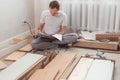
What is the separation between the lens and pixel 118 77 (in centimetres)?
241

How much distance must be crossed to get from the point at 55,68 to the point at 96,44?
1.22 meters

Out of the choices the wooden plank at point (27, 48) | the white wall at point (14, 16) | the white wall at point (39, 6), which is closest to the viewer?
the wooden plank at point (27, 48)

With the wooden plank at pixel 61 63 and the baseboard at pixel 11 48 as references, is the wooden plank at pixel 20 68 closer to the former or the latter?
the wooden plank at pixel 61 63

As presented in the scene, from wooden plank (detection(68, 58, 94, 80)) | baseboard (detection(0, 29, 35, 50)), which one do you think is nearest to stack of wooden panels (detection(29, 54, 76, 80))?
wooden plank (detection(68, 58, 94, 80))

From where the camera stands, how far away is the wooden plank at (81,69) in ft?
7.44

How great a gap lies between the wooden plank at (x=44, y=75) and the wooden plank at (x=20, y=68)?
13 cm

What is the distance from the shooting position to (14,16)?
3.77 metres

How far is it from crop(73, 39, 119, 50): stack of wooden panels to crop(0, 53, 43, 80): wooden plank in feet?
3.35

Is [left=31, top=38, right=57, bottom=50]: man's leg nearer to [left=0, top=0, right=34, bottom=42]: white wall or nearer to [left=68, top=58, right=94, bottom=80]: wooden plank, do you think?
[left=0, top=0, right=34, bottom=42]: white wall

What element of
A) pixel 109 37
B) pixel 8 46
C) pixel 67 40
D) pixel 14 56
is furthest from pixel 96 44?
pixel 8 46

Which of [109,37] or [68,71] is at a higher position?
[109,37]

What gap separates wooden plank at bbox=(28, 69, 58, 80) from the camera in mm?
2232

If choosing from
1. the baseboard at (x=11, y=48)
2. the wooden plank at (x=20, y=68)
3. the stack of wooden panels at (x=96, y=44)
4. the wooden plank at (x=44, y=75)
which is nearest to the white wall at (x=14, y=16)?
the baseboard at (x=11, y=48)

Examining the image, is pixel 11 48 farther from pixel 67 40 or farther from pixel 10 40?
pixel 67 40
